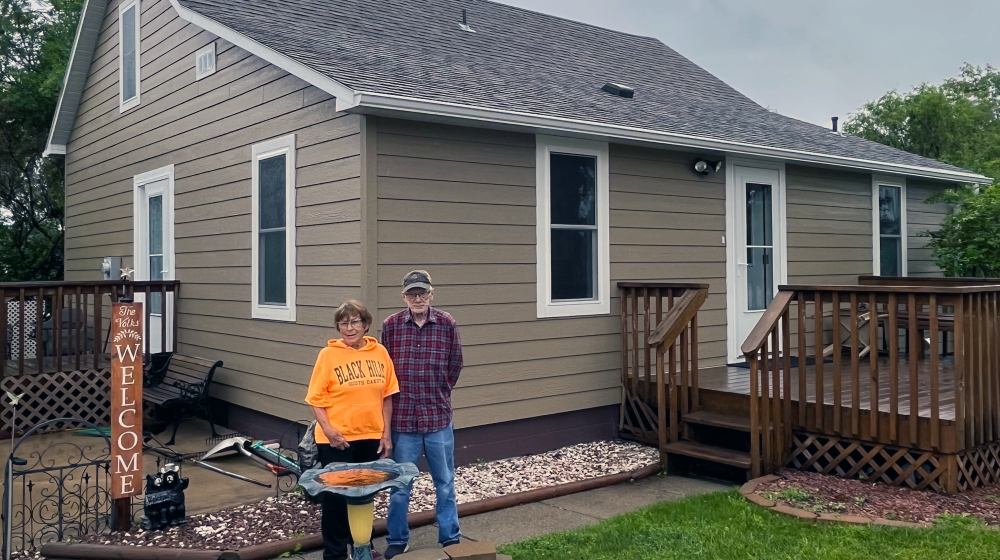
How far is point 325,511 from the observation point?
4.20 metres

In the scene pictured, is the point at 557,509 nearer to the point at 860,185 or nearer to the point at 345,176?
the point at 345,176

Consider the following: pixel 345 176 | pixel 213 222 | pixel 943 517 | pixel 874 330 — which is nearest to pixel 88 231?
pixel 213 222

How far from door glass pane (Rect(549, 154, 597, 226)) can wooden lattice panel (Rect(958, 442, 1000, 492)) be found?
337 centimetres

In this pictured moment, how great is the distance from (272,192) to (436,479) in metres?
3.64

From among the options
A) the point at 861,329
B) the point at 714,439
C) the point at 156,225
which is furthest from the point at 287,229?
the point at 861,329

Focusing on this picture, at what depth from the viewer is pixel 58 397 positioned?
7.98 m

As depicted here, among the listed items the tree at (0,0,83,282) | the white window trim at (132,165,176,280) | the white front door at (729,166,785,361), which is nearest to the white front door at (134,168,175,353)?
the white window trim at (132,165,176,280)

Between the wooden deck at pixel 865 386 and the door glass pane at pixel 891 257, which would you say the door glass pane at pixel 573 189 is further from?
the door glass pane at pixel 891 257

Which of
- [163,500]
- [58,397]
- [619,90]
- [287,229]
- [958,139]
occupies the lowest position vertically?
[163,500]

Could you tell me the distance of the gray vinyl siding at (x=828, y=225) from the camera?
29.9 feet

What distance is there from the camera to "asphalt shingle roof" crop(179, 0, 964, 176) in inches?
266

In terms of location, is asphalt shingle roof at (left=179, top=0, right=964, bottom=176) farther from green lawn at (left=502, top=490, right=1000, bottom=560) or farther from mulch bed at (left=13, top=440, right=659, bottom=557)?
green lawn at (left=502, top=490, right=1000, bottom=560)

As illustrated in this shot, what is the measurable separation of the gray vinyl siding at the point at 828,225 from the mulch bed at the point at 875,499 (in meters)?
3.78

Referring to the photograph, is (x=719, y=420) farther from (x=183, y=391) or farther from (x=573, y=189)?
(x=183, y=391)
